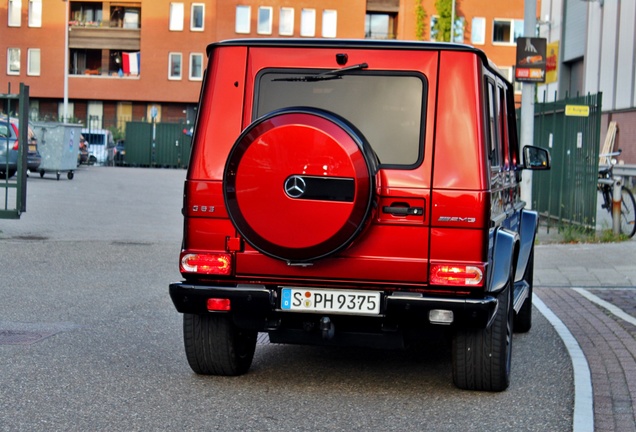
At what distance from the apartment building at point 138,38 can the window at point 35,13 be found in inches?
2.4

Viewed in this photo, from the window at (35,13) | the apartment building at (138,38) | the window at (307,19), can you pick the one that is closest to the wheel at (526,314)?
the apartment building at (138,38)

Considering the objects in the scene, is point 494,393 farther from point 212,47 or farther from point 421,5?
point 421,5

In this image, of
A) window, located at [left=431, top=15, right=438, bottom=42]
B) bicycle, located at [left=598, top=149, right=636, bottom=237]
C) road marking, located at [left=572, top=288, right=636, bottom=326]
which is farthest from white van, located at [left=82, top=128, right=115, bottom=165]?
road marking, located at [left=572, top=288, right=636, bottom=326]

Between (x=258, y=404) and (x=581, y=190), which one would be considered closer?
(x=258, y=404)

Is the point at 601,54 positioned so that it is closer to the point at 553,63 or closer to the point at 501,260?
the point at 553,63

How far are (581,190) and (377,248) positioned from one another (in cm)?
1210

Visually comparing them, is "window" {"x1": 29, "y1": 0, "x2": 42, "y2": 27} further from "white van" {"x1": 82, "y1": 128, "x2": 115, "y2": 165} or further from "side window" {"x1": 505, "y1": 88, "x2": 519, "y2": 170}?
"side window" {"x1": 505, "y1": 88, "x2": 519, "y2": 170}

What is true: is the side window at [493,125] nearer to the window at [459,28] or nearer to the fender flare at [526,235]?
the fender flare at [526,235]

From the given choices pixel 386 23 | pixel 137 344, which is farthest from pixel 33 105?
pixel 137 344

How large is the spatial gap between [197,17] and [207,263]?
216 feet

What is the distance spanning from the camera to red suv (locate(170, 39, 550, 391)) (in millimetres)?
6145

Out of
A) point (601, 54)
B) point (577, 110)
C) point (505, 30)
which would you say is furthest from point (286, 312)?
point (505, 30)

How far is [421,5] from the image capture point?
73.1m

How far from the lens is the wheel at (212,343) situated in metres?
6.81
